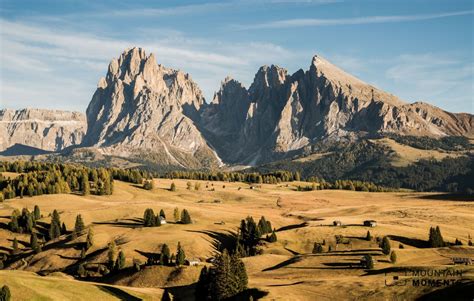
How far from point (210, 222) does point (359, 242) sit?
6037 cm

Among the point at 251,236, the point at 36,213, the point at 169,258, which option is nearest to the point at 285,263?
the point at 169,258

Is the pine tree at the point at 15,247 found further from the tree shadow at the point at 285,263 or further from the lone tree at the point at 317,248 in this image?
the lone tree at the point at 317,248

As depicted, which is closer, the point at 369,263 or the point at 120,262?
the point at 369,263

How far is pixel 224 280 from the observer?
3602 inches

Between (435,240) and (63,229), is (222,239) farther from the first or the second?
(435,240)

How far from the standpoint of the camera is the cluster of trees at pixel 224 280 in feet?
300

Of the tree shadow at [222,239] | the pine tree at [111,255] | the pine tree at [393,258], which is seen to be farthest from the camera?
the tree shadow at [222,239]

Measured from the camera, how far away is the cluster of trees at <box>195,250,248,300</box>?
91.3 meters

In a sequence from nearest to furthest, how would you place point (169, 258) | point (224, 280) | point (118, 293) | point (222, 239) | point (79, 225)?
point (224, 280) < point (118, 293) < point (169, 258) < point (222, 239) < point (79, 225)

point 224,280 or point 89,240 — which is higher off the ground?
point 224,280

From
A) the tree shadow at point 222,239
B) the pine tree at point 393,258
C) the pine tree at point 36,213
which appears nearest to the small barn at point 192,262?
the tree shadow at point 222,239

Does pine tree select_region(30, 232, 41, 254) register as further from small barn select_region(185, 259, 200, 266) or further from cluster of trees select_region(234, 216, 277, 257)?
cluster of trees select_region(234, 216, 277, 257)

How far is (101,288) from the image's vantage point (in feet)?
331

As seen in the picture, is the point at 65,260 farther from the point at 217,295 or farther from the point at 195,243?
the point at 217,295
